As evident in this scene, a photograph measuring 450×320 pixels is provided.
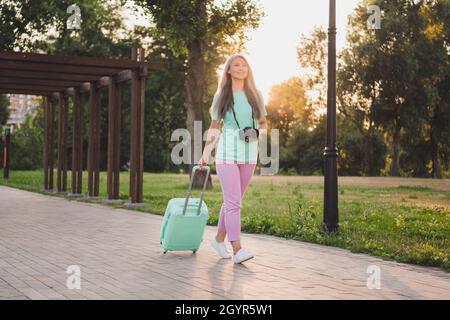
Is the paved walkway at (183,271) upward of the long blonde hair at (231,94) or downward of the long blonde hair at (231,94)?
downward

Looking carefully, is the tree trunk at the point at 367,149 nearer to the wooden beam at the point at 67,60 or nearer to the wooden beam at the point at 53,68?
the wooden beam at the point at 53,68

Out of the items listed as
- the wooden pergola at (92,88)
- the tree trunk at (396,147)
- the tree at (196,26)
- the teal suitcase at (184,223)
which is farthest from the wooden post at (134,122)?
the tree trunk at (396,147)

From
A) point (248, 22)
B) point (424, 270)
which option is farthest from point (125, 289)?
point (248, 22)

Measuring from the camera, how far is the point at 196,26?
26203 mm

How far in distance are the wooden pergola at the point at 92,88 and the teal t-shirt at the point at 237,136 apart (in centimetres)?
936

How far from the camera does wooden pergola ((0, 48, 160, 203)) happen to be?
16203 millimetres

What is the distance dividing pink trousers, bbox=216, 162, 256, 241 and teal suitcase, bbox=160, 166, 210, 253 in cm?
56

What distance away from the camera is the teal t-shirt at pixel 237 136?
710 centimetres

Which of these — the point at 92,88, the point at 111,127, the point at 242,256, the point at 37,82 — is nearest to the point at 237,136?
the point at 242,256

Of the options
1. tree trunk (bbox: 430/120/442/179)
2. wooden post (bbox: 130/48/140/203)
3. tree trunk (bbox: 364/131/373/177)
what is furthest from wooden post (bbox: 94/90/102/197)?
tree trunk (bbox: 364/131/373/177)

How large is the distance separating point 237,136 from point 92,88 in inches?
518

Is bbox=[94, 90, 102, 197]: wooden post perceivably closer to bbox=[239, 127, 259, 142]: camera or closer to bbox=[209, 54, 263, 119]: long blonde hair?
bbox=[209, 54, 263, 119]: long blonde hair

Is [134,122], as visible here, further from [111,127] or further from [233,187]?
[233,187]
